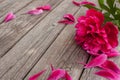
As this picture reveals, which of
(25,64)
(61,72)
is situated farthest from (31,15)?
(61,72)

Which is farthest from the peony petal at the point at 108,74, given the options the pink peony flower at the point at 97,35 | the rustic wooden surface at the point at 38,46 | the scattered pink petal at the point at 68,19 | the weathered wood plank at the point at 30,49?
the scattered pink petal at the point at 68,19

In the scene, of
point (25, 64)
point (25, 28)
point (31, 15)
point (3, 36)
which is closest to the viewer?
point (25, 64)

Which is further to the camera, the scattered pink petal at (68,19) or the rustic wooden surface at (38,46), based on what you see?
the scattered pink petal at (68,19)

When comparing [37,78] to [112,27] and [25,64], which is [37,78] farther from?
[112,27]

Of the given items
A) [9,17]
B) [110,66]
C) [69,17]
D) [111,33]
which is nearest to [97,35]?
[111,33]

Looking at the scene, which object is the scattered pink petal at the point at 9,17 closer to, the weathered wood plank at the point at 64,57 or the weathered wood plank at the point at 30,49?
the weathered wood plank at the point at 30,49

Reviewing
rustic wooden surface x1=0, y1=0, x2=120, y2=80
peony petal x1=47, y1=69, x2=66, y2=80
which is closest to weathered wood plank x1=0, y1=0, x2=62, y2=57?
rustic wooden surface x1=0, y1=0, x2=120, y2=80

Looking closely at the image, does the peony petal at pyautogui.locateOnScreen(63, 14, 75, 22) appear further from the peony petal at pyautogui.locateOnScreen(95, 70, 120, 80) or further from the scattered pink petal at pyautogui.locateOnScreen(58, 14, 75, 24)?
the peony petal at pyautogui.locateOnScreen(95, 70, 120, 80)
